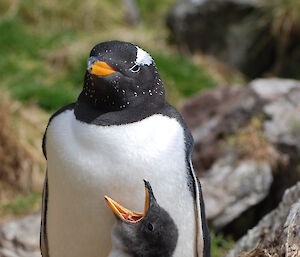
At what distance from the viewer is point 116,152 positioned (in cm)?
327

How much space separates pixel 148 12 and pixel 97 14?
1.57 meters

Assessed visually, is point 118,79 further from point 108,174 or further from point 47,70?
point 47,70

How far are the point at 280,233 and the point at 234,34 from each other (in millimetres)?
7001

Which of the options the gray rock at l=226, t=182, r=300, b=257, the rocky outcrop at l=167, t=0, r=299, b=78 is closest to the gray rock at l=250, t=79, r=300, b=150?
the gray rock at l=226, t=182, r=300, b=257

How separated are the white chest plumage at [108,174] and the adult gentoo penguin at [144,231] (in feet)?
0.32

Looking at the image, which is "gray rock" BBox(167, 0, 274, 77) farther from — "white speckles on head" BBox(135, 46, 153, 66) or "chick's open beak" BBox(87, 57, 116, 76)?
"chick's open beak" BBox(87, 57, 116, 76)

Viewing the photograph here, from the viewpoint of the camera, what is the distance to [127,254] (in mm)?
3258

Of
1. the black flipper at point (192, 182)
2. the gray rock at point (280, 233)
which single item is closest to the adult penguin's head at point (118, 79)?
the black flipper at point (192, 182)

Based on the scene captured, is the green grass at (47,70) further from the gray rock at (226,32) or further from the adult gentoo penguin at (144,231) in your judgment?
the adult gentoo penguin at (144,231)

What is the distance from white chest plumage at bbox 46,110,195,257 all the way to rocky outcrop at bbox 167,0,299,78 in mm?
6680

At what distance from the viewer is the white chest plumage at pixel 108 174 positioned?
328 centimetres

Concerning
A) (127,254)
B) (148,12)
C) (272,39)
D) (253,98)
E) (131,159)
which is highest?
(131,159)

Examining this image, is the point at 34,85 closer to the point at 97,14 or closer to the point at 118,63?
the point at 97,14

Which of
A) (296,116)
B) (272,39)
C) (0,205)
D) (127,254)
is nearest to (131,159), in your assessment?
(127,254)
